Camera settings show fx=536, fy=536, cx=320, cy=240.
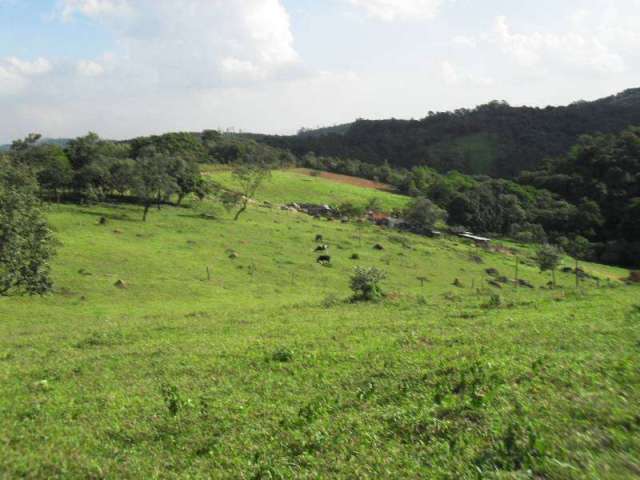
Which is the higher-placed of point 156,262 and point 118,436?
point 118,436

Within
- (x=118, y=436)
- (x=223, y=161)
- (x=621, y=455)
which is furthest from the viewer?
(x=223, y=161)

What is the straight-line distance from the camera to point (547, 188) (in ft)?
411

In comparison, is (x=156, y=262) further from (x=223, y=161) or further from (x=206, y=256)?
(x=223, y=161)

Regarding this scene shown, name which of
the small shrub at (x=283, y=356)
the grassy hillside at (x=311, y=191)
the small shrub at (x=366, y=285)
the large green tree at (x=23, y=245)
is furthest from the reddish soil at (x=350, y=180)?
the small shrub at (x=283, y=356)

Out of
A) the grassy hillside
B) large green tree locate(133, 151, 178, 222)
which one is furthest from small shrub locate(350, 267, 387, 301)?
→ the grassy hillside

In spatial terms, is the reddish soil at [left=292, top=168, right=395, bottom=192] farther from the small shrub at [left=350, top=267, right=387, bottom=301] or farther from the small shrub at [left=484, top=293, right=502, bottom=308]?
the small shrub at [left=484, top=293, right=502, bottom=308]

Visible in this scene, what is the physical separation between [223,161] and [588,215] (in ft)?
273

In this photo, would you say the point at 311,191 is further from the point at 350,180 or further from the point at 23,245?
the point at 23,245

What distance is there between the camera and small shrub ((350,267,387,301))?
99.0ft

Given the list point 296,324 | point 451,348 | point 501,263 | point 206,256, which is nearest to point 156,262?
point 206,256

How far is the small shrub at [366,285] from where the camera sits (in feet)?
99.0

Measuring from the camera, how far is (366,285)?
30.6 meters

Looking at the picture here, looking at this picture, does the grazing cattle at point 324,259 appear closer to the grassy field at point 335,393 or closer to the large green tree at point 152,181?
the large green tree at point 152,181

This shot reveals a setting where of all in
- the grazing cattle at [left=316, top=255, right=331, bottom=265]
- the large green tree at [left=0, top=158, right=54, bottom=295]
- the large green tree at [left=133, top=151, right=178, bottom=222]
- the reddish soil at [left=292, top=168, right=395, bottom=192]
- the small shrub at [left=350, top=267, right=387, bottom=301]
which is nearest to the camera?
the small shrub at [left=350, top=267, right=387, bottom=301]
